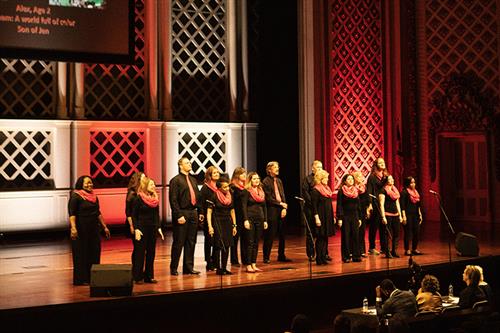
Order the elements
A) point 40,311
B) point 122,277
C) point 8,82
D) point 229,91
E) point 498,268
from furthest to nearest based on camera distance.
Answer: point 229,91 → point 8,82 → point 498,268 → point 122,277 → point 40,311

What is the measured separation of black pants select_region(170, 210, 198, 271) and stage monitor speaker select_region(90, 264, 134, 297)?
1388 millimetres

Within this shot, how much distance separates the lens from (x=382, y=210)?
35.8 feet

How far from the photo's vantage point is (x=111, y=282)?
802 cm

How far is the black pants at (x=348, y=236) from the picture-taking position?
10.6 meters

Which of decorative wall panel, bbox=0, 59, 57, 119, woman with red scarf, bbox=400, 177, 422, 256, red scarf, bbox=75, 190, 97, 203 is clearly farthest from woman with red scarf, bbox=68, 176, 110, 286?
decorative wall panel, bbox=0, 59, 57, 119

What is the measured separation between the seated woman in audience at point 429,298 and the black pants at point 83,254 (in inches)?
150

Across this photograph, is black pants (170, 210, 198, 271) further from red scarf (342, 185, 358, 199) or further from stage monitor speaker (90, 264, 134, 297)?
red scarf (342, 185, 358, 199)

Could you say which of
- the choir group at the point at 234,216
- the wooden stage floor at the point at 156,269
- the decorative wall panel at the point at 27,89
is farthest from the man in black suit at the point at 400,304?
the decorative wall panel at the point at 27,89

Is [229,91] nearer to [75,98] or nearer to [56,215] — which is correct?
[75,98]

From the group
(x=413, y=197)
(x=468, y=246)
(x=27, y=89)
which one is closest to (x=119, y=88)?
(x=27, y=89)

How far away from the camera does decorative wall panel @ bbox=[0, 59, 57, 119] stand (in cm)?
1401

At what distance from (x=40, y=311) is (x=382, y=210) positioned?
5.21 metres

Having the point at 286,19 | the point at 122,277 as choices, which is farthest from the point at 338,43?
the point at 122,277

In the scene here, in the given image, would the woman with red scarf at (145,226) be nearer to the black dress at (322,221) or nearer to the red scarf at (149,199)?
the red scarf at (149,199)
